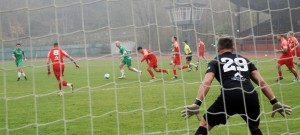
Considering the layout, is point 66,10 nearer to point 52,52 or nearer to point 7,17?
point 7,17

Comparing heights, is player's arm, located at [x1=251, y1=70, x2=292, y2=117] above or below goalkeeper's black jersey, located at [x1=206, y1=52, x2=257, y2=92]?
below

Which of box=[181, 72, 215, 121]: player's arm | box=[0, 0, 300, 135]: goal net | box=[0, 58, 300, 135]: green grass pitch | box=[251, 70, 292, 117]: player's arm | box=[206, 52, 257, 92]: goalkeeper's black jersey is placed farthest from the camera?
box=[0, 58, 300, 135]: green grass pitch

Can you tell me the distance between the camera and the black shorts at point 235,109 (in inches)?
169

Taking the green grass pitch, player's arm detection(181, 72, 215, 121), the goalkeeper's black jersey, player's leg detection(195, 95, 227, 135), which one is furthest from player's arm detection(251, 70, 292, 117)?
the green grass pitch

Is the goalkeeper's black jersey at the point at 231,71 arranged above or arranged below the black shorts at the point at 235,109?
above

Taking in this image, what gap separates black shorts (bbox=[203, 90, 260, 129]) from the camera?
428 centimetres

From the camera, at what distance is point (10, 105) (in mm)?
9867

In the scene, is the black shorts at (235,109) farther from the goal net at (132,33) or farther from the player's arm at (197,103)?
the goal net at (132,33)

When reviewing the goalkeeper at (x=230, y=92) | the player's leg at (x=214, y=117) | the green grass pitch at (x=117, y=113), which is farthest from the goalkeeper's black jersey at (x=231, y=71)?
the green grass pitch at (x=117, y=113)

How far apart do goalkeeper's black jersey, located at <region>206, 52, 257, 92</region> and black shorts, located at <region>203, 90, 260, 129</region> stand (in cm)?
10

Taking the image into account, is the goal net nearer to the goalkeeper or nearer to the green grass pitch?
the green grass pitch

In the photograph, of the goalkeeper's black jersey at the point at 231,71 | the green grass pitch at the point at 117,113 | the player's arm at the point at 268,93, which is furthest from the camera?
the green grass pitch at the point at 117,113

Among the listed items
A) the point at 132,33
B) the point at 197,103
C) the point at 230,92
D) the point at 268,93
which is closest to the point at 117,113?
the point at 197,103

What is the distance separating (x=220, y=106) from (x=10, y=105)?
7.09 metres
